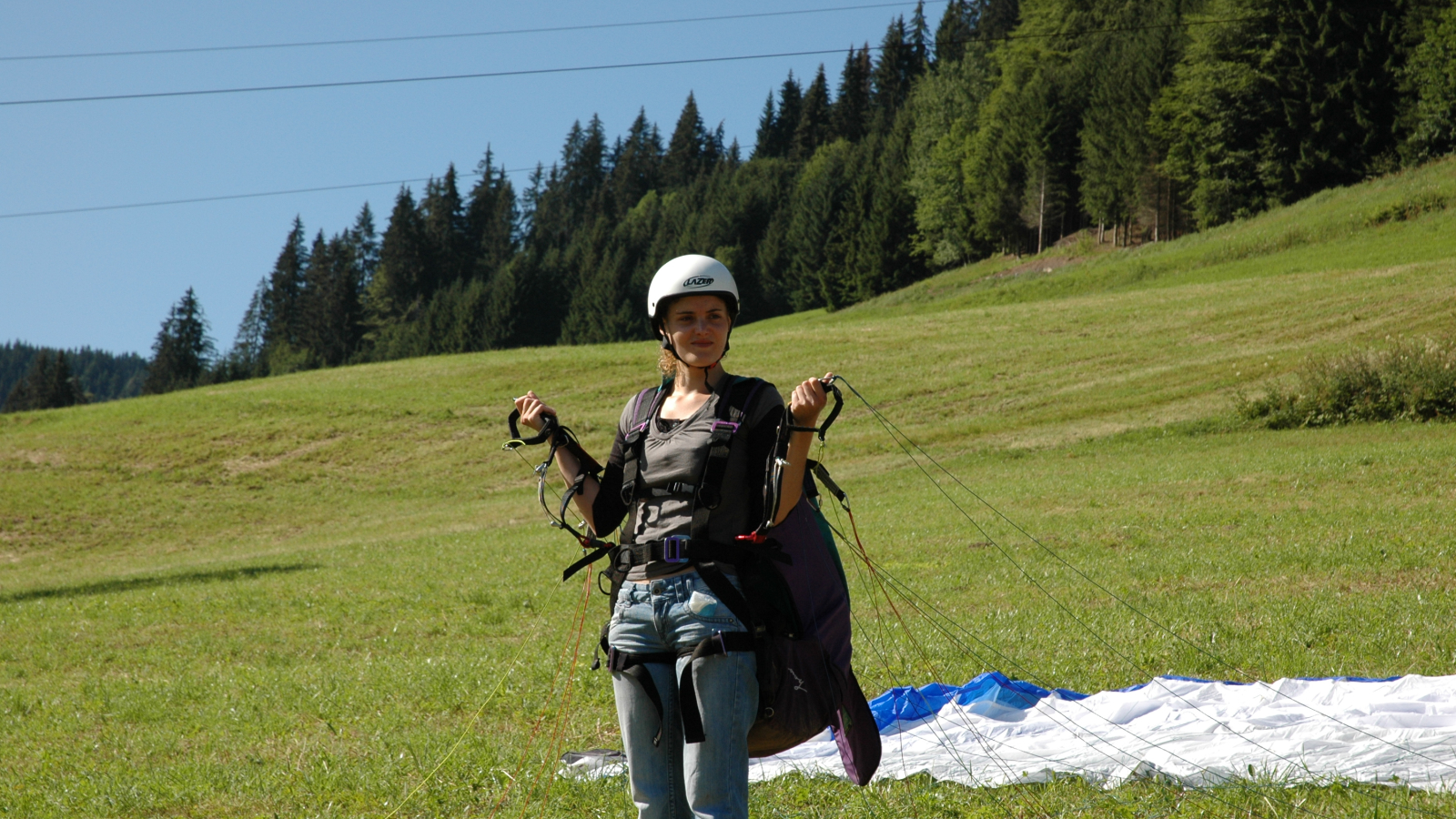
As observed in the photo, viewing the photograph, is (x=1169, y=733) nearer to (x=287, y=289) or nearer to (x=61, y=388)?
(x=61, y=388)

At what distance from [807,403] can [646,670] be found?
110 centimetres

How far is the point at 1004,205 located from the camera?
302ft

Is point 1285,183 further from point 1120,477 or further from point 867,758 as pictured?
point 867,758

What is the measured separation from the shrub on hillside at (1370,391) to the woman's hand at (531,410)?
23.0 meters

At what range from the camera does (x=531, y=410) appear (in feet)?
14.0

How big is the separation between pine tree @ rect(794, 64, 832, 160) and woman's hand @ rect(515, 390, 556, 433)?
154 meters

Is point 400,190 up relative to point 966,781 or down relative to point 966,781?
up

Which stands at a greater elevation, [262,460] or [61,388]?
[61,388]

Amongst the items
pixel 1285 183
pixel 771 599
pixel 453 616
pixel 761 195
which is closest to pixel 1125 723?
pixel 771 599

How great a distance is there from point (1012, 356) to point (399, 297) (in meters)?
130

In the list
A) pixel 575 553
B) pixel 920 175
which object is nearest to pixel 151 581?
pixel 575 553

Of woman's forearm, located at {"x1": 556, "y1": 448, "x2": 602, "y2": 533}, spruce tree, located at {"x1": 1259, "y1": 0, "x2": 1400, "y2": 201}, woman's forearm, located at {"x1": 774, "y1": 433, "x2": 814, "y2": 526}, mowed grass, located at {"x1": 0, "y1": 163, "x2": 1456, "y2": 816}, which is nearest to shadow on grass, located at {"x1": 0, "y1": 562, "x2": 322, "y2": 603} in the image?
mowed grass, located at {"x1": 0, "y1": 163, "x2": 1456, "y2": 816}

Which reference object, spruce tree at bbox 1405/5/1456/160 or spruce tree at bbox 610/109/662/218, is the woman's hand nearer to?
spruce tree at bbox 1405/5/1456/160

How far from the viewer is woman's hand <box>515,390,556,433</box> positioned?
423 centimetres
